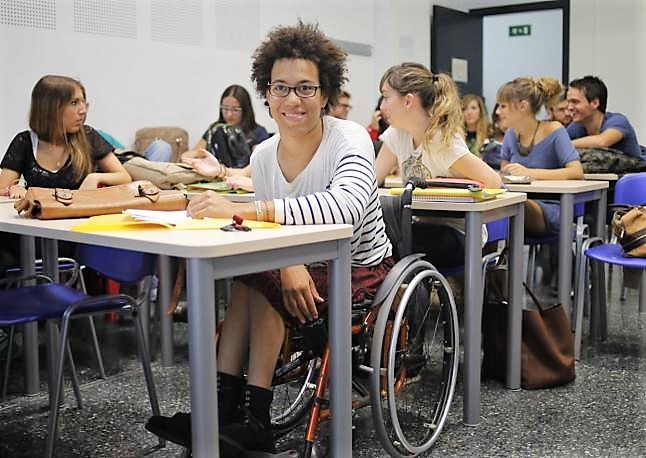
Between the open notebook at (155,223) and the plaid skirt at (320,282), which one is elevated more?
the open notebook at (155,223)

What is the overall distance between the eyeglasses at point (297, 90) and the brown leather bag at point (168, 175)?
4.10 ft

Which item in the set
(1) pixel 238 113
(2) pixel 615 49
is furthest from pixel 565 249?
(2) pixel 615 49

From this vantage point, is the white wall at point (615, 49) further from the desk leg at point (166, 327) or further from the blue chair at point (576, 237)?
the desk leg at point (166, 327)

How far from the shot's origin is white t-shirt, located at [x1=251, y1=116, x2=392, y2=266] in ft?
5.77

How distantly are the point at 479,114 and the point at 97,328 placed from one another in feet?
12.4

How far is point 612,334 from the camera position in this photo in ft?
11.3

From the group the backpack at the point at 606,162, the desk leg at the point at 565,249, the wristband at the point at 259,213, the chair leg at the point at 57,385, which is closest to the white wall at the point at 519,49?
the backpack at the point at 606,162

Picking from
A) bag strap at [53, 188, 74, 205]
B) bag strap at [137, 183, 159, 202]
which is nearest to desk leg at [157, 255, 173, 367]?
bag strap at [137, 183, 159, 202]

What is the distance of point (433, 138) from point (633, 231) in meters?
0.83

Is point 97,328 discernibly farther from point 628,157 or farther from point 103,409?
point 628,157

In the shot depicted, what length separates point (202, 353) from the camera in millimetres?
1418

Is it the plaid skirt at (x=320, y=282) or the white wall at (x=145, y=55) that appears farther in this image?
the white wall at (x=145, y=55)

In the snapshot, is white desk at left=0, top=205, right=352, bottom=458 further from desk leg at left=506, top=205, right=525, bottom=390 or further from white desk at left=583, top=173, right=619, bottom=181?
white desk at left=583, top=173, right=619, bottom=181

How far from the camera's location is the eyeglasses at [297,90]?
6.44 ft
